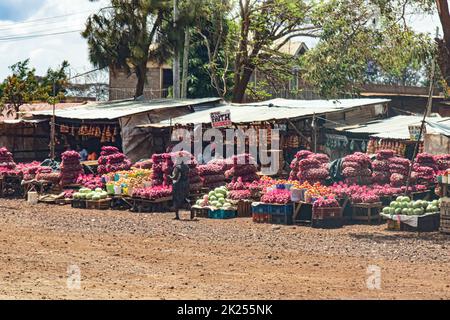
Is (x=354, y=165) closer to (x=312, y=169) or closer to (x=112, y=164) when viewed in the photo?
(x=312, y=169)

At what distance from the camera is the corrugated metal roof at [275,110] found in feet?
93.3

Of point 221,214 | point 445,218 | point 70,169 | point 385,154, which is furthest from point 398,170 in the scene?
point 70,169

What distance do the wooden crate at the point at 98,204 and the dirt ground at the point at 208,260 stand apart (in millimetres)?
2548

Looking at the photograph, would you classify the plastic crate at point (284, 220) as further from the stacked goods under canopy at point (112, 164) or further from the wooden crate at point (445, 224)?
the stacked goods under canopy at point (112, 164)

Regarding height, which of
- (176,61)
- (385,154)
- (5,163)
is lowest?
(5,163)

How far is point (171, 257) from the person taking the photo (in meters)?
15.7

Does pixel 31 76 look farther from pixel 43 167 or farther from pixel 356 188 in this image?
pixel 356 188

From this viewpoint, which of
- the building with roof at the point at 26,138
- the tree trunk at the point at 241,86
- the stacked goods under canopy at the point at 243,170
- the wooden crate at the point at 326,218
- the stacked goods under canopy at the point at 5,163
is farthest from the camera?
the tree trunk at the point at 241,86

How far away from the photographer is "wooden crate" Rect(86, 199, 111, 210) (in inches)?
980

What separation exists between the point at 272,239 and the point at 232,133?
1145 cm

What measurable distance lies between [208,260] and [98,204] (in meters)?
10.1

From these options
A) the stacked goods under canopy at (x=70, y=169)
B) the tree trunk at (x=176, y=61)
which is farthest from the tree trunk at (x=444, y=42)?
the tree trunk at (x=176, y=61)

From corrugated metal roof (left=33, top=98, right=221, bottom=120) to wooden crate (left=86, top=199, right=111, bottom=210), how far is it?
6.29 meters

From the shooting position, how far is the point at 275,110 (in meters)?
30.1
